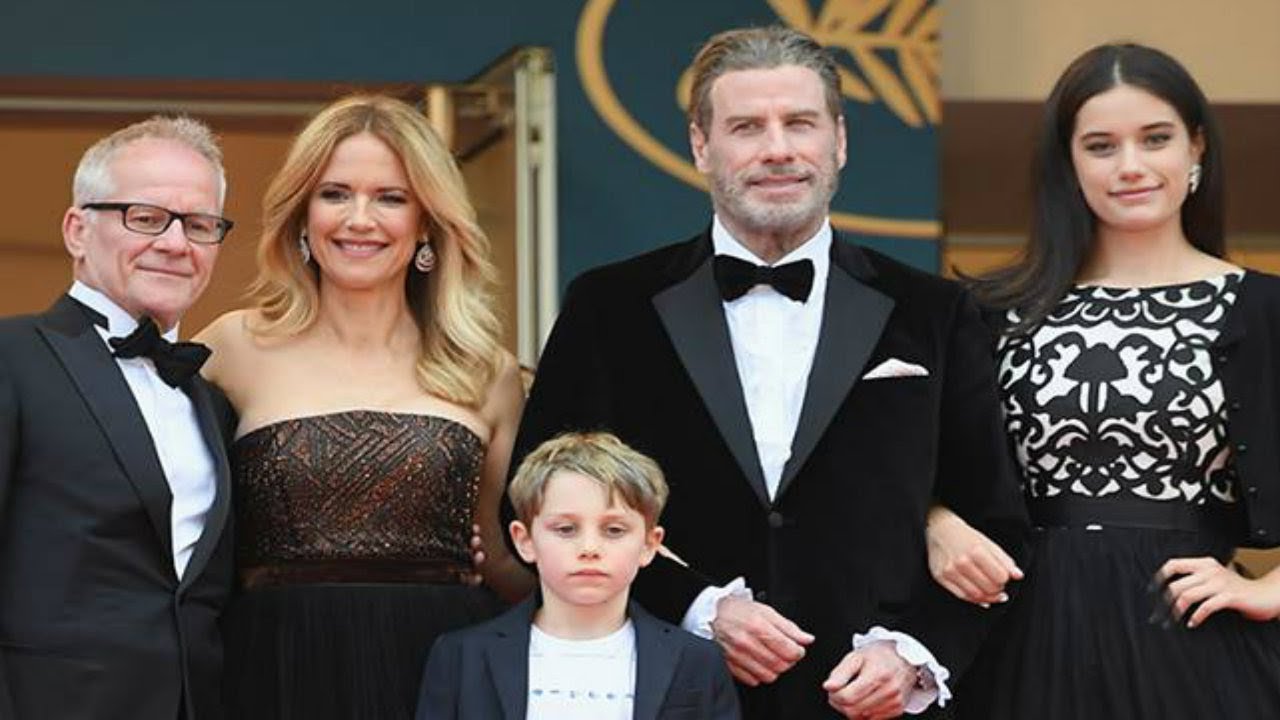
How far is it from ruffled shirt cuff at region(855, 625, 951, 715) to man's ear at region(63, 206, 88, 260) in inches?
54.1

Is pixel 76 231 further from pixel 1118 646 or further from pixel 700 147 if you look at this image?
pixel 1118 646

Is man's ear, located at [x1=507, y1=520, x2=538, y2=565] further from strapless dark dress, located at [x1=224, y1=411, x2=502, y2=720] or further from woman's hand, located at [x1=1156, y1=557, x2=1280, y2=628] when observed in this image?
woman's hand, located at [x1=1156, y1=557, x2=1280, y2=628]

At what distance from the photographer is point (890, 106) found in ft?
21.9

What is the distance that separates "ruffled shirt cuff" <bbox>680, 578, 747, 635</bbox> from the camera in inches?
159

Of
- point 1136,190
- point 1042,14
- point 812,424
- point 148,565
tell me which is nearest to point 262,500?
point 148,565

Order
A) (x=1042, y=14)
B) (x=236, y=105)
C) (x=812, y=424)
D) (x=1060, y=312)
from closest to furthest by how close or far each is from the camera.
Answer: (x=812, y=424) → (x=1060, y=312) → (x=236, y=105) → (x=1042, y=14)

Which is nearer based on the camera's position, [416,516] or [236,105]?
[416,516]

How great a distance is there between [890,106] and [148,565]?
3347 millimetres

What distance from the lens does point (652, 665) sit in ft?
12.8

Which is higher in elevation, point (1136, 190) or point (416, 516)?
point (1136, 190)

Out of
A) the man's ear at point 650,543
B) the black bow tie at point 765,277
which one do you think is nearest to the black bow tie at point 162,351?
the man's ear at point 650,543

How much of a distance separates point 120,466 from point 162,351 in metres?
0.25

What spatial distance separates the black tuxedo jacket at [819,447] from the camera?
4078mm

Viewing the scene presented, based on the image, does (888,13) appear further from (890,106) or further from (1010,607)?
(1010,607)
